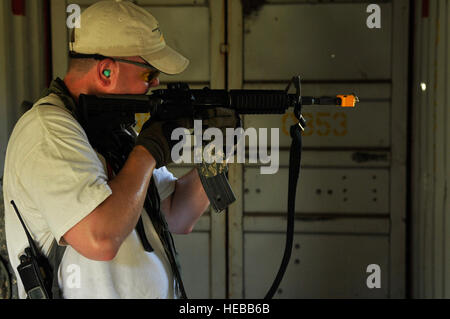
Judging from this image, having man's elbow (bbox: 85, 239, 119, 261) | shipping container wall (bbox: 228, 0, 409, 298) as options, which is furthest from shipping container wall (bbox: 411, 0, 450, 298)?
man's elbow (bbox: 85, 239, 119, 261)

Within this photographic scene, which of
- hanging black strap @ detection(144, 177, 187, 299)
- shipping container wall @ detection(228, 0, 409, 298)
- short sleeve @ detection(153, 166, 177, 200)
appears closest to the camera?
hanging black strap @ detection(144, 177, 187, 299)

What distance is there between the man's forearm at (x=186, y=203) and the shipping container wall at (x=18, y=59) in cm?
136

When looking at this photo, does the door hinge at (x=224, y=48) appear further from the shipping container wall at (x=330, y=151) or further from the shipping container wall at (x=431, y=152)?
the shipping container wall at (x=431, y=152)

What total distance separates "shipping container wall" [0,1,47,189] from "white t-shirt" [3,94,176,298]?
1.53 metres

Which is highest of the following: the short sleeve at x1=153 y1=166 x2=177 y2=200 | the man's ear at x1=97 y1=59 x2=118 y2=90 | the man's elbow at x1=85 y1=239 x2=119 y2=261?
the man's ear at x1=97 y1=59 x2=118 y2=90

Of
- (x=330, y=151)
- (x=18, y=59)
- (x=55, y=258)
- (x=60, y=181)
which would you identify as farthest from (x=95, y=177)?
(x=330, y=151)

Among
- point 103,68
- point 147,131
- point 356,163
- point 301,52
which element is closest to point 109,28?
point 103,68

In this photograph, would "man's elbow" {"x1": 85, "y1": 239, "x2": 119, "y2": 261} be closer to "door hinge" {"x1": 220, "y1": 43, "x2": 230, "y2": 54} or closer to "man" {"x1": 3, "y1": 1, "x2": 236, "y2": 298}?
"man" {"x1": 3, "y1": 1, "x2": 236, "y2": 298}

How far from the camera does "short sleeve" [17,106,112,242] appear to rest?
Answer: 1.33m

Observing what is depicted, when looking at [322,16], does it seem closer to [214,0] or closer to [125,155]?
[214,0]

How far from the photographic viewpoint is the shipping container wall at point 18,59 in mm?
2889

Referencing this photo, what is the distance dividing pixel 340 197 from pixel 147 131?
1.94m

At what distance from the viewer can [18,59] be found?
298 cm

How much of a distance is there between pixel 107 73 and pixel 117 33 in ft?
0.43
